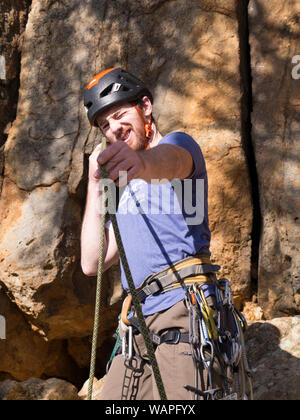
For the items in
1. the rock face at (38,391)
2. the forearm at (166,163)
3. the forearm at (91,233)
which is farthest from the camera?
the rock face at (38,391)

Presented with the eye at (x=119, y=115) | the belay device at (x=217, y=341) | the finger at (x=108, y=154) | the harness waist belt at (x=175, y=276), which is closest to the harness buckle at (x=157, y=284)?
the harness waist belt at (x=175, y=276)

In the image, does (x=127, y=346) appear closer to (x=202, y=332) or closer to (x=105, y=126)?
(x=202, y=332)

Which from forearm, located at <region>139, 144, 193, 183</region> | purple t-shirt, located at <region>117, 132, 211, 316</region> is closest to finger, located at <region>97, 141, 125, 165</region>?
forearm, located at <region>139, 144, 193, 183</region>

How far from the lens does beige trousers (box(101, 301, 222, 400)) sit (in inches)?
86.2

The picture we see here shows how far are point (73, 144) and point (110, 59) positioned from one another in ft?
2.60

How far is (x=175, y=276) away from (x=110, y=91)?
1.14m

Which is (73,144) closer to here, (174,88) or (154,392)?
(174,88)

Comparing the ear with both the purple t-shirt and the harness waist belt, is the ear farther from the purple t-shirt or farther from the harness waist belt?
the harness waist belt

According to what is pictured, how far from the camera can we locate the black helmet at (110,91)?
9.21 feet

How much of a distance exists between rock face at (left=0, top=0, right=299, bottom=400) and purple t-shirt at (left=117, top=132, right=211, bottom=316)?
161 cm

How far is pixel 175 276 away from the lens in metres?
2.36

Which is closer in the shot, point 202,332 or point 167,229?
point 202,332

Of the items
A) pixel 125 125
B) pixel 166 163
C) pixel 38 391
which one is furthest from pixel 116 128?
pixel 38 391

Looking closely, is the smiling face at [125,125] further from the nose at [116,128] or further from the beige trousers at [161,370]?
the beige trousers at [161,370]
